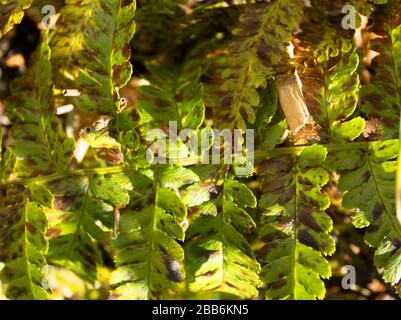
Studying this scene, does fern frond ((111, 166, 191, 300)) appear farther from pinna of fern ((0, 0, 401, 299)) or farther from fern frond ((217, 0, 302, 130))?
fern frond ((217, 0, 302, 130))

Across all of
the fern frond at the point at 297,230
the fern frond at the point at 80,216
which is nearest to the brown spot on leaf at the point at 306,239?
the fern frond at the point at 297,230

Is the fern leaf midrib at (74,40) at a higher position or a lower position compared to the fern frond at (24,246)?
higher

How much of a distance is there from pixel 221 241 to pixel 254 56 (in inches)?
16.2

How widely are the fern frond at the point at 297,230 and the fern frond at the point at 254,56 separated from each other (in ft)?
0.52

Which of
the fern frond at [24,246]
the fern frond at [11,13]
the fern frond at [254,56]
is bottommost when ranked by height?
the fern frond at [24,246]

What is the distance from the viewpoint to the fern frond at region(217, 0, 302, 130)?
1.34m

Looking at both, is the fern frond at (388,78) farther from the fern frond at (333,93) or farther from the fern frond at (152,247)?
the fern frond at (152,247)

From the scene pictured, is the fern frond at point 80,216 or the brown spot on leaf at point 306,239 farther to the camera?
the fern frond at point 80,216

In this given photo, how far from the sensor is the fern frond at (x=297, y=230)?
1324 millimetres

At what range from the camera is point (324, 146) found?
4.57ft

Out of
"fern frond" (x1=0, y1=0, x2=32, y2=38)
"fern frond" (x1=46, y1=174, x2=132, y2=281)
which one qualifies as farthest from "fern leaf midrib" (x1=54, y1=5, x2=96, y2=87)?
"fern frond" (x1=46, y1=174, x2=132, y2=281)
